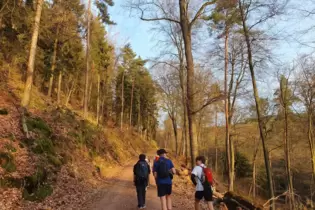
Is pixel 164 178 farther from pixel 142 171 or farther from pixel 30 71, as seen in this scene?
pixel 30 71

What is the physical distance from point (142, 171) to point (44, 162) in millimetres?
3845

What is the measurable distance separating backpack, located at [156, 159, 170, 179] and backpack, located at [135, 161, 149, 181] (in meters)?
1.51

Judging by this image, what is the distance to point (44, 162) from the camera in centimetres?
916

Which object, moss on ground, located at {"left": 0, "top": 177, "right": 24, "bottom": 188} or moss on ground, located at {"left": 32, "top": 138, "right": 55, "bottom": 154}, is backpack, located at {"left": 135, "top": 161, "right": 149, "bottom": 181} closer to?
moss on ground, located at {"left": 0, "top": 177, "right": 24, "bottom": 188}

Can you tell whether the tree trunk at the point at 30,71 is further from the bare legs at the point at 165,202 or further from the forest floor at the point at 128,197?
the bare legs at the point at 165,202

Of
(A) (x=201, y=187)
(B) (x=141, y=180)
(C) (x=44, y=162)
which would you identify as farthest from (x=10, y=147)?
(A) (x=201, y=187)

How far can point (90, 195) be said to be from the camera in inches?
388

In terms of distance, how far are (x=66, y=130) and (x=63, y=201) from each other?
6.53m

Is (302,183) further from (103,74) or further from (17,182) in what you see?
(17,182)

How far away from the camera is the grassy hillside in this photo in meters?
7.11

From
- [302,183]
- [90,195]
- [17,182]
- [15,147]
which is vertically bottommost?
[302,183]

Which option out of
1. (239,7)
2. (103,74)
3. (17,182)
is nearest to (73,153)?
(17,182)

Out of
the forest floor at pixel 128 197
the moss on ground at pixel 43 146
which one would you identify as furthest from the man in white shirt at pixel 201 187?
the moss on ground at pixel 43 146

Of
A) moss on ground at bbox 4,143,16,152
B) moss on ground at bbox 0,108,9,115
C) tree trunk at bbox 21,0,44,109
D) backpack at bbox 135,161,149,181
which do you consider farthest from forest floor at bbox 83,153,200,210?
tree trunk at bbox 21,0,44,109
